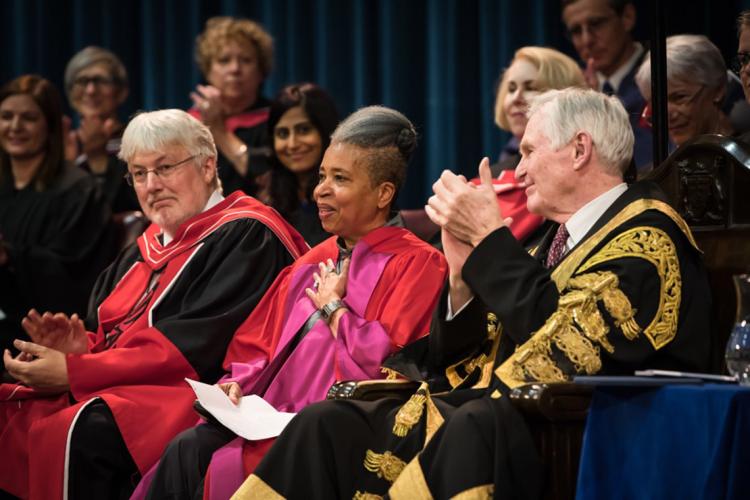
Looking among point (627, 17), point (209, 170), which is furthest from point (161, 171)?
point (627, 17)

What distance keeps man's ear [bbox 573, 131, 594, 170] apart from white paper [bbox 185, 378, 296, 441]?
3.14ft

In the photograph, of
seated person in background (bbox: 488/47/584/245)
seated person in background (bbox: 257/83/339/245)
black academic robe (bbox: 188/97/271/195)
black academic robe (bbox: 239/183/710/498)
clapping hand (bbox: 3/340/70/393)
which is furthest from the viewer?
black academic robe (bbox: 188/97/271/195)

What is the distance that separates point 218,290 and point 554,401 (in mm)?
1631

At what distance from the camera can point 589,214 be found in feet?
10.2

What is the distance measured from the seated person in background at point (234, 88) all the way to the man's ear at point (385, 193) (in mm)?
1851

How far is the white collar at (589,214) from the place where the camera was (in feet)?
10.2

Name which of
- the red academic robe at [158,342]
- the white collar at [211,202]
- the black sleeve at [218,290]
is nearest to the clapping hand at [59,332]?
the red academic robe at [158,342]

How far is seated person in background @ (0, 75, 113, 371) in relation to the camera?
565 cm

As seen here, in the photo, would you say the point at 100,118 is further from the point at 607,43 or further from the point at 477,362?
the point at 477,362

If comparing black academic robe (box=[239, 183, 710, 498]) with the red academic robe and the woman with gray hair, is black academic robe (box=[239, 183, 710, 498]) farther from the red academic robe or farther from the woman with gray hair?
the woman with gray hair

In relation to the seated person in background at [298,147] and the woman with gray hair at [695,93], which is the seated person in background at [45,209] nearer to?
the seated person in background at [298,147]

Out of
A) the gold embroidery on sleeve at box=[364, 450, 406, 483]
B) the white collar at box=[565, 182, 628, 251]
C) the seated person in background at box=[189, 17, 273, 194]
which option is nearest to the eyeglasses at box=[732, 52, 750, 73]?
the white collar at box=[565, 182, 628, 251]

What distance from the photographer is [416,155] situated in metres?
6.29

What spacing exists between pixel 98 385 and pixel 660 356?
67.8 inches
